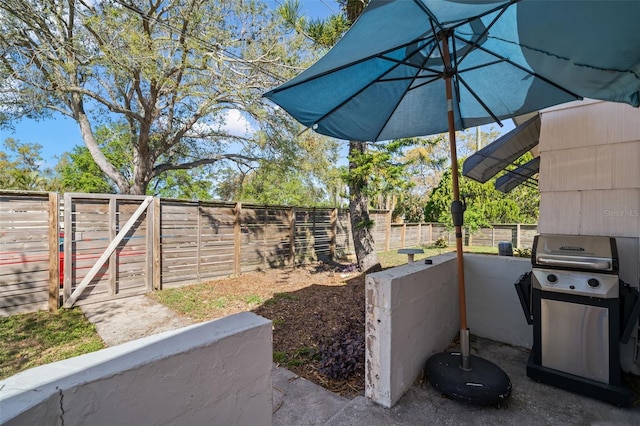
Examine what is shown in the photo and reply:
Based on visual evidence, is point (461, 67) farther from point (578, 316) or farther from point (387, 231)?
point (387, 231)

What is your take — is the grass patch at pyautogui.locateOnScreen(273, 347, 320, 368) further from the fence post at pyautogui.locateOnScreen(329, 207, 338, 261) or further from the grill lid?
the fence post at pyautogui.locateOnScreen(329, 207, 338, 261)

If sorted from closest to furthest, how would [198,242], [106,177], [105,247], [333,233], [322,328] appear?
[322,328] < [105,247] < [198,242] < [333,233] < [106,177]

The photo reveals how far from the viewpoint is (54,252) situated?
13.5 feet

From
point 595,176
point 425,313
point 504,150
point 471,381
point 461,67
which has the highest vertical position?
point 461,67

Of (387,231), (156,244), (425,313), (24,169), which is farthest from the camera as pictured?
(24,169)

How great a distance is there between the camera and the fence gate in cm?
425

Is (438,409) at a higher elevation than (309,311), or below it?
higher

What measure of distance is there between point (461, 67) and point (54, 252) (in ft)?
17.9

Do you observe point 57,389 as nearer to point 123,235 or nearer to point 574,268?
point 574,268

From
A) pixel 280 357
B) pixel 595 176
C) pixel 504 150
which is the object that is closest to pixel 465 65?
pixel 595 176

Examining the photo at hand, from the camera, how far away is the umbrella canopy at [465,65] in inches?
58.8

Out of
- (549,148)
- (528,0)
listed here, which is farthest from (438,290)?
(528,0)

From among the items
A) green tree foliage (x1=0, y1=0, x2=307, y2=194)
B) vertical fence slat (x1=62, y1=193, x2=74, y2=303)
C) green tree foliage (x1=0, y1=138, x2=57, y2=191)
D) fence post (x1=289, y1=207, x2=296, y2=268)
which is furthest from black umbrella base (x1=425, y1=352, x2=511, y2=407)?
green tree foliage (x1=0, y1=138, x2=57, y2=191)

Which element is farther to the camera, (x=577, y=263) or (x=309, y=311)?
(x=309, y=311)
